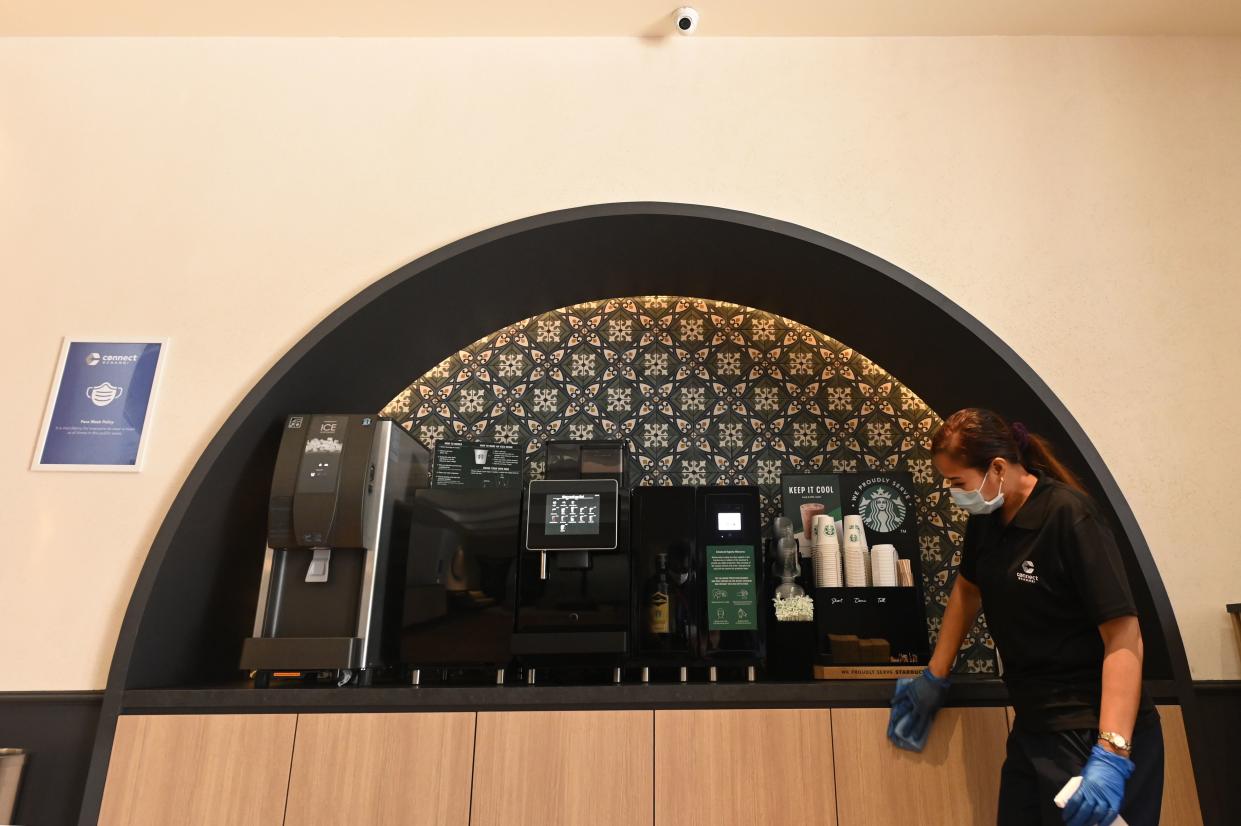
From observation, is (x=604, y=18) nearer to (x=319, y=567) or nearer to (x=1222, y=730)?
(x=319, y=567)

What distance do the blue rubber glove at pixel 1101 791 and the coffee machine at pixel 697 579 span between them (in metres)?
0.86

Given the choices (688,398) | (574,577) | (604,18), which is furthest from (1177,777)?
(604,18)

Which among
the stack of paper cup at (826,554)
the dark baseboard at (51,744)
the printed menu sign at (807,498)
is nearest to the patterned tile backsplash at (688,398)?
the printed menu sign at (807,498)

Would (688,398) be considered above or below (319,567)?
above

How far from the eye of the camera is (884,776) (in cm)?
196

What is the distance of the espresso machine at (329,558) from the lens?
2.15 metres

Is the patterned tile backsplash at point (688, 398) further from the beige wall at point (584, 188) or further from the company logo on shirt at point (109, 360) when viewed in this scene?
the company logo on shirt at point (109, 360)

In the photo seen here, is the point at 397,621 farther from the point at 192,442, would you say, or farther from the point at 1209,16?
the point at 1209,16

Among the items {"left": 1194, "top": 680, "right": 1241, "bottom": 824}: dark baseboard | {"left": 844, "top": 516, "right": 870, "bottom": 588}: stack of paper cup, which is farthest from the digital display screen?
{"left": 1194, "top": 680, "right": 1241, "bottom": 824}: dark baseboard

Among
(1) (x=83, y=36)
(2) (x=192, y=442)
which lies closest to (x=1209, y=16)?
(2) (x=192, y=442)

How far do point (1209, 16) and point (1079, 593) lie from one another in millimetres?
2309

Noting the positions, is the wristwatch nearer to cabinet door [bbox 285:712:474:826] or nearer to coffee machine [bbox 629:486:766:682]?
coffee machine [bbox 629:486:766:682]

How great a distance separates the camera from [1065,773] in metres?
1.67

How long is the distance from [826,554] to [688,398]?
87 centimetres
